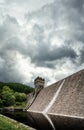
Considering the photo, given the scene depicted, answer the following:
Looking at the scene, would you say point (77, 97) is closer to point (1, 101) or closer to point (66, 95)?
point (66, 95)

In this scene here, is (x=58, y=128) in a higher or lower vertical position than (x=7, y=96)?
lower

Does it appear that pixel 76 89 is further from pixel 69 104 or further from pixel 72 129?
pixel 72 129

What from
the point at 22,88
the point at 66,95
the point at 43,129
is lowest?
the point at 43,129

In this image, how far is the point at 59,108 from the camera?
110 ft

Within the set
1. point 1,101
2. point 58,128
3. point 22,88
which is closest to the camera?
point 58,128

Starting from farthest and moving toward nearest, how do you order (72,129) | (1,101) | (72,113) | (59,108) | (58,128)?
(1,101)
(59,108)
(72,113)
(58,128)
(72,129)

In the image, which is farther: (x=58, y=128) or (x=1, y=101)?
(x=1, y=101)

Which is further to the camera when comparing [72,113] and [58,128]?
[72,113]

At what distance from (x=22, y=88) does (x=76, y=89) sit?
129691mm

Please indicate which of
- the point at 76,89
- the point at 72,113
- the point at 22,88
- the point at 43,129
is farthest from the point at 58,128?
the point at 22,88

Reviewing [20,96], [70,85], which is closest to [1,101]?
[20,96]

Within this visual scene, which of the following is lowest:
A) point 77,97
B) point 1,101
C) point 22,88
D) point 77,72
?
point 77,97

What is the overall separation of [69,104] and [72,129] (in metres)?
12.4

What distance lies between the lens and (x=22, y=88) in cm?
15900
